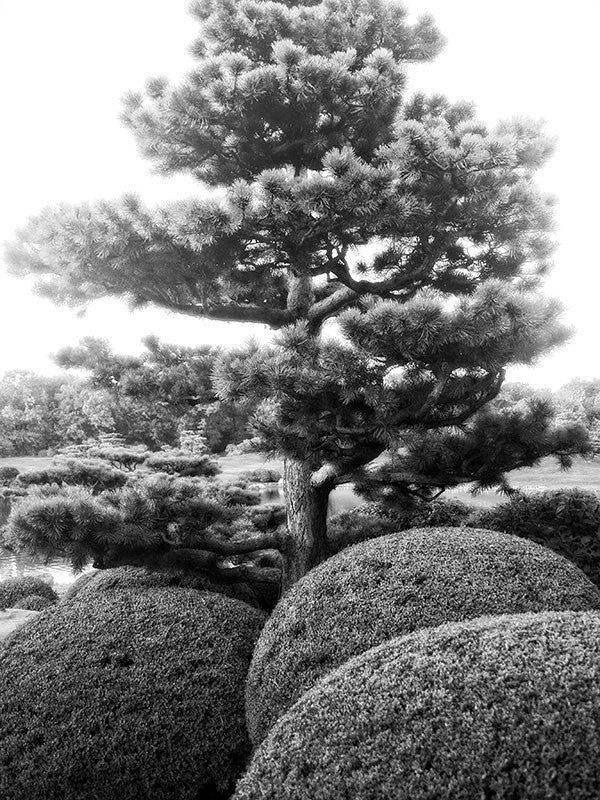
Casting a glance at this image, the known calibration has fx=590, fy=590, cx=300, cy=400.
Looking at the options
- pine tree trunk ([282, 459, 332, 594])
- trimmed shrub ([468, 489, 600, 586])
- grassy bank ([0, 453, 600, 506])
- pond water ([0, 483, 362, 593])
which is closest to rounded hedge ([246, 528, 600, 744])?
pine tree trunk ([282, 459, 332, 594])

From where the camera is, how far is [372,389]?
370cm

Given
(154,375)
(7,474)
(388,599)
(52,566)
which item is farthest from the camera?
(7,474)

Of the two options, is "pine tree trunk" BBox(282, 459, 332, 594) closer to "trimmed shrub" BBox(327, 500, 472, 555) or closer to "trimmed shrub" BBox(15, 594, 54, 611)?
"trimmed shrub" BBox(327, 500, 472, 555)

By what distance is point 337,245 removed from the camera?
4777 mm

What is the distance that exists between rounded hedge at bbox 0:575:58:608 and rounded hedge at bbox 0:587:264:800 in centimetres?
439

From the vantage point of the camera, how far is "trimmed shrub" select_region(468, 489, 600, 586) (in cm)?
469

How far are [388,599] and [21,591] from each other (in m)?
5.98

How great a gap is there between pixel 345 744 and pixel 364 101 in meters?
4.58

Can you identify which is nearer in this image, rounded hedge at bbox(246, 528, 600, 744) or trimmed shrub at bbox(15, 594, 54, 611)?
rounded hedge at bbox(246, 528, 600, 744)

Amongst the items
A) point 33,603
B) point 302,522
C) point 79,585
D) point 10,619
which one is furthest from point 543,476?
point 10,619

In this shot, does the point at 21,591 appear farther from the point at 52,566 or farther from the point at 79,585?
the point at 52,566

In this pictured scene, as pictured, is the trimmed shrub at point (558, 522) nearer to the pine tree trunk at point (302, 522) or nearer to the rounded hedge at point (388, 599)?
the pine tree trunk at point (302, 522)

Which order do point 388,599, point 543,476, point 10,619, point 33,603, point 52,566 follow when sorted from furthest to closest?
point 543,476 → point 52,566 → point 33,603 → point 10,619 → point 388,599

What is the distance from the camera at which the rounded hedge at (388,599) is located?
96.5 inches
